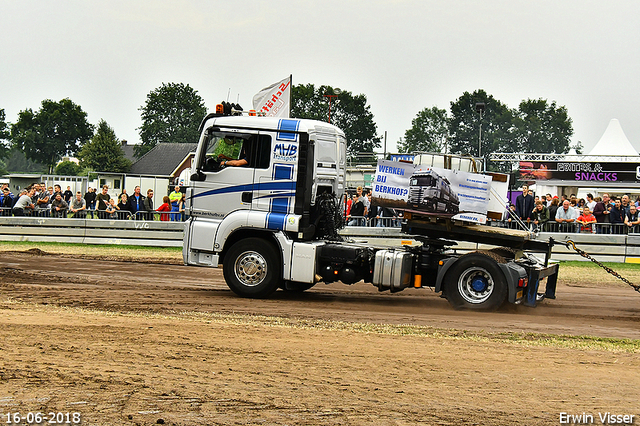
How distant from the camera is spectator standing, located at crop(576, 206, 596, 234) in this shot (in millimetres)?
19669

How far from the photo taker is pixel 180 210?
2148cm

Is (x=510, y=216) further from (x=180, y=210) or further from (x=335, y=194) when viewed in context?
(x=180, y=210)

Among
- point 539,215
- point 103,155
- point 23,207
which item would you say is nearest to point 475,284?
point 539,215

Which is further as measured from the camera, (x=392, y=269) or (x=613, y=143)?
(x=613, y=143)

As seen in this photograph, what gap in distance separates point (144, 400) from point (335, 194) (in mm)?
7295

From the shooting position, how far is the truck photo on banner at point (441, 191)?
11328 millimetres

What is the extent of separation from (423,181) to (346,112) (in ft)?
249

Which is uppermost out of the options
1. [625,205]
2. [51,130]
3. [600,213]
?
[51,130]

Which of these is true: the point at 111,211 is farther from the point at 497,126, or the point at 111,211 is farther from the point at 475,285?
the point at 497,126

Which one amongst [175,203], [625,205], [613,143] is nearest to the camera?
[625,205]

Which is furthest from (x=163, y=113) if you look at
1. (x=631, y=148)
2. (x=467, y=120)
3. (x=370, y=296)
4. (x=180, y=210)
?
(x=370, y=296)

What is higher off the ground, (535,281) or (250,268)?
(535,281)

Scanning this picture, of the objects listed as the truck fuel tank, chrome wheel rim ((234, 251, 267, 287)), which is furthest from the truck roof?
the truck fuel tank

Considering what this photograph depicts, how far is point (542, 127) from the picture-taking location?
111250 mm
